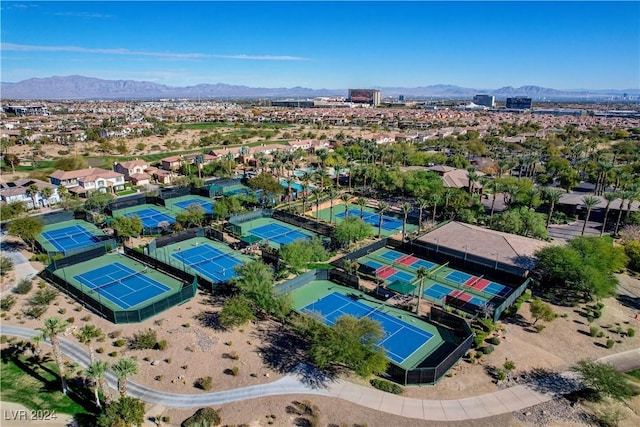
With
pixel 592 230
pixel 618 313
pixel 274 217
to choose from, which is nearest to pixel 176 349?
pixel 274 217

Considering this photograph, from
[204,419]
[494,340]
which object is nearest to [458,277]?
[494,340]

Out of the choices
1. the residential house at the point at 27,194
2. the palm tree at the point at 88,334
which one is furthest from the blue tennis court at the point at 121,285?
the residential house at the point at 27,194

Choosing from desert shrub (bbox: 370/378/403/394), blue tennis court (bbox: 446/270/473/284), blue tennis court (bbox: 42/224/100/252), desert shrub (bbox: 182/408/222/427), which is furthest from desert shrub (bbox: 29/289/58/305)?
blue tennis court (bbox: 446/270/473/284)

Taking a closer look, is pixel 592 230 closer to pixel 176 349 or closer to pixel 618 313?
pixel 618 313

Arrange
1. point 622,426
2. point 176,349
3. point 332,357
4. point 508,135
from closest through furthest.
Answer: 1. point 622,426
2. point 332,357
3. point 176,349
4. point 508,135

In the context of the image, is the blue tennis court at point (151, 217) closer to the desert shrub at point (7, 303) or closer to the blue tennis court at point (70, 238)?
the blue tennis court at point (70, 238)
